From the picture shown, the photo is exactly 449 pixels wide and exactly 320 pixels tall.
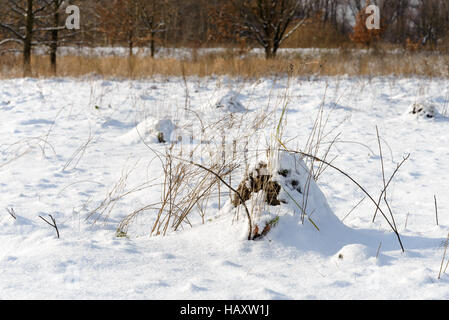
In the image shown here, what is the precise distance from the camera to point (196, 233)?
1.92 meters

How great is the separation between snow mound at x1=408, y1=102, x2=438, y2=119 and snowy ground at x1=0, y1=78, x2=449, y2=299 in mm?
148

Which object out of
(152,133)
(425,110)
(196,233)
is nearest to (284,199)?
(196,233)

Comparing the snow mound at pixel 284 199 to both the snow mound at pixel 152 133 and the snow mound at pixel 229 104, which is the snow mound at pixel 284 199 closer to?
the snow mound at pixel 152 133

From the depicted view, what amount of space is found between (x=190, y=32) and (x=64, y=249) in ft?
80.5

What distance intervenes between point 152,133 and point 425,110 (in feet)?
12.1

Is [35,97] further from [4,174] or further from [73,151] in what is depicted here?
[4,174]

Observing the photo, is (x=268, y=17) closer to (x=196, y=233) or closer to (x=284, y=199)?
(x=284, y=199)

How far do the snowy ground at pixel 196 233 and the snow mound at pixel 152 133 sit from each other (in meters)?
0.04

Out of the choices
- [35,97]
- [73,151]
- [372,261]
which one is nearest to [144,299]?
[372,261]

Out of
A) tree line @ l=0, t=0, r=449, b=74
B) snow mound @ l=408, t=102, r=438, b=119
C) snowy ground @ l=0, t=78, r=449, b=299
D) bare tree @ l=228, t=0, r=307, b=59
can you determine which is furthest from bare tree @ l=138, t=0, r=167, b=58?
snow mound @ l=408, t=102, r=438, b=119

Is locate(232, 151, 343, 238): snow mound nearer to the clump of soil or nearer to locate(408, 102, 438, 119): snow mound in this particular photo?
the clump of soil

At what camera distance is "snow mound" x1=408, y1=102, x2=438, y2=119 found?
5188mm

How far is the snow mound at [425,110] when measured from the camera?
5188 millimetres

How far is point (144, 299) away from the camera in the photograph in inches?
52.6
